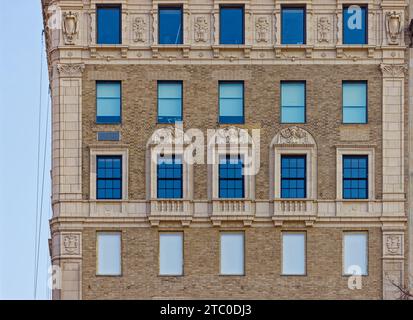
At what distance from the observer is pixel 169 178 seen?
2079 inches

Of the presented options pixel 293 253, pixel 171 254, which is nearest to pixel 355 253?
pixel 293 253

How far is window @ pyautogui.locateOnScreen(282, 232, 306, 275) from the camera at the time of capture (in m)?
52.0

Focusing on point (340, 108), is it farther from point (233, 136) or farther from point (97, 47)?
point (97, 47)

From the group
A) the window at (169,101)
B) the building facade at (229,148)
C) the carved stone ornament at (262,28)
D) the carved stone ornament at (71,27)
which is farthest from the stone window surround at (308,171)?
the carved stone ornament at (71,27)

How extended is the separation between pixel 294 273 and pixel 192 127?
780 cm

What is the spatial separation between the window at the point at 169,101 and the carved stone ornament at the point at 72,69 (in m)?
3.55

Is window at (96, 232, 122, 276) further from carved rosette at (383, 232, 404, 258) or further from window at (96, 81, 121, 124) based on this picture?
carved rosette at (383, 232, 404, 258)

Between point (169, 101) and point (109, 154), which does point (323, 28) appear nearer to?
point (169, 101)

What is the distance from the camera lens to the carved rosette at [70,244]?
171 feet

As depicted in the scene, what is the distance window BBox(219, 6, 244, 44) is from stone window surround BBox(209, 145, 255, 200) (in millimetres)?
4978

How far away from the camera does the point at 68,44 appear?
2121 inches

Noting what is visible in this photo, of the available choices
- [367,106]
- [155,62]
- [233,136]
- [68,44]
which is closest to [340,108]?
[367,106]

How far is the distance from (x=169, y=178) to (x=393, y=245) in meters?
10.2

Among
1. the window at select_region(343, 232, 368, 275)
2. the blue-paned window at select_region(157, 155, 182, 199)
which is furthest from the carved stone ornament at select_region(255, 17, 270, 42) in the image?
the window at select_region(343, 232, 368, 275)
